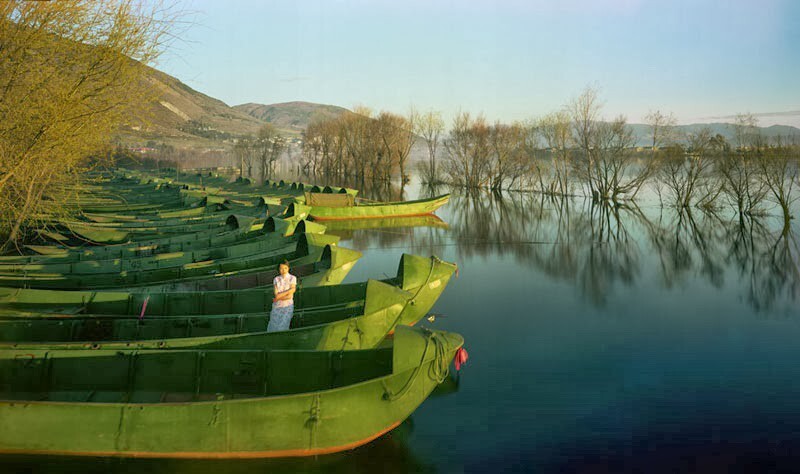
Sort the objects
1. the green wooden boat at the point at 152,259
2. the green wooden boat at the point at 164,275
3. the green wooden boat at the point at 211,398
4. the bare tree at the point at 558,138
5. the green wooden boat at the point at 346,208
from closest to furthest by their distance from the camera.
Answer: the green wooden boat at the point at 211,398
the green wooden boat at the point at 164,275
the green wooden boat at the point at 152,259
the green wooden boat at the point at 346,208
the bare tree at the point at 558,138

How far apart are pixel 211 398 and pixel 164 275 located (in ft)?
25.2

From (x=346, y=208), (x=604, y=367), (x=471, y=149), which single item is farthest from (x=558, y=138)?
(x=604, y=367)

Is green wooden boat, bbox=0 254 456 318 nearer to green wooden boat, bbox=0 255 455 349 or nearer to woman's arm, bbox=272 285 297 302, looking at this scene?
green wooden boat, bbox=0 255 455 349

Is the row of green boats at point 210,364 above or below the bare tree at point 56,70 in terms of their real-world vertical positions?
below

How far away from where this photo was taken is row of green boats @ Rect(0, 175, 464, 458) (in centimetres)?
734

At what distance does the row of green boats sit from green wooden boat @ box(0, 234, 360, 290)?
0.06 metres

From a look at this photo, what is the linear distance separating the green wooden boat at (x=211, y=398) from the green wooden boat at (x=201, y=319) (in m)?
0.50

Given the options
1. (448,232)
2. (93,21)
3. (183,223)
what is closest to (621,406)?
(93,21)

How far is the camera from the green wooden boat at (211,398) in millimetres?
7289

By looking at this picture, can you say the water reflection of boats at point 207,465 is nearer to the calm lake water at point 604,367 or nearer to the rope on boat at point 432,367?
the calm lake water at point 604,367

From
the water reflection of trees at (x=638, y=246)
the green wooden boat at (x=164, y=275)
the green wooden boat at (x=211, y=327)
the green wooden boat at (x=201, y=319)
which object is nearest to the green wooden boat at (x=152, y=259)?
the green wooden boat at (x=164, y=275)

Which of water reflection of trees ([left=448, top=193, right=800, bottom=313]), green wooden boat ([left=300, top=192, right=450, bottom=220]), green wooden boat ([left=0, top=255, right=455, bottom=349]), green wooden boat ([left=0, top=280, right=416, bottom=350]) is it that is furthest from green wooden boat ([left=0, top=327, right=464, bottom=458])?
green wooden boat ([left=300, top=192, right=450, bottom=220])

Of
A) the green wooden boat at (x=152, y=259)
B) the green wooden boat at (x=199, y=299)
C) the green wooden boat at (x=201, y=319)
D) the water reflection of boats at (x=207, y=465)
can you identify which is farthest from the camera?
the green wooden boat at (x=152, y=259)

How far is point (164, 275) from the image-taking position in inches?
595
